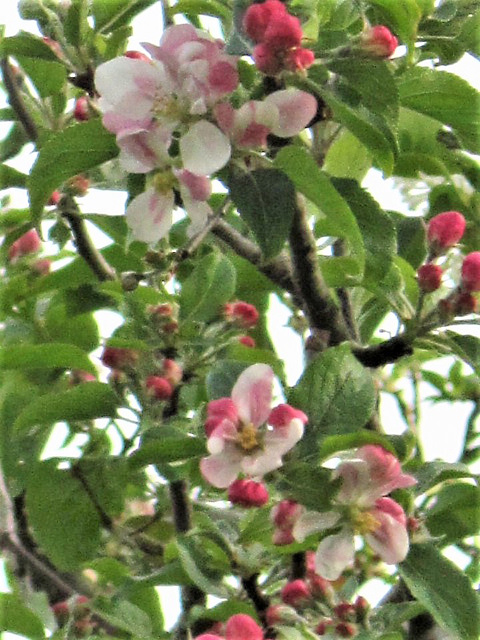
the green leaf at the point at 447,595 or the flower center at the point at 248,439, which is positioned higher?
the flower center at the point at 248,439

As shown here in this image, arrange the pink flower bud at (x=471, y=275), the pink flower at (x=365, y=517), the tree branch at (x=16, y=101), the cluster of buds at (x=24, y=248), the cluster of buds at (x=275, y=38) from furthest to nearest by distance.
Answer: the cluster of buds at (x=24, y=248)
the tree branch at (x=16, y=101)
the pink flower bud at (x=471, y=275)
the pink flower at (x=365, y=517)
the cluster of buds at (x=275, y=38)

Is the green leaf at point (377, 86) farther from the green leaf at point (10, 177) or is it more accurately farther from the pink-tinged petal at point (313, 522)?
the green leaf at point (10, 177)

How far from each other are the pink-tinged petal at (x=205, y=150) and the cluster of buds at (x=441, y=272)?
265 millimetres

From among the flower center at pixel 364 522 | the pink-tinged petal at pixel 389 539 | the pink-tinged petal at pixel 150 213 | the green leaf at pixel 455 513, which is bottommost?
the green leaf at pixel 455 513

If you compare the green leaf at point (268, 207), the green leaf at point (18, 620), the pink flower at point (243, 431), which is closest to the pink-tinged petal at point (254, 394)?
the pink flower at point (243, 431)

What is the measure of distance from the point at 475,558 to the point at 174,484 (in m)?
0.40

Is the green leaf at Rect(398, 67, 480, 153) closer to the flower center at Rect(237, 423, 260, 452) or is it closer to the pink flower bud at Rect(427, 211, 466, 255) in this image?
the pink flower bud at Rect(427, 211, 466, 255)

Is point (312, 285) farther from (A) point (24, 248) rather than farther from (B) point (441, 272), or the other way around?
(A) point (24, 248)

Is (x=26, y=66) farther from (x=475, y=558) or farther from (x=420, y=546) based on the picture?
(x=475, y=558)

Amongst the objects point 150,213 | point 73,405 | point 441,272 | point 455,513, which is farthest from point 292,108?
point 455,513

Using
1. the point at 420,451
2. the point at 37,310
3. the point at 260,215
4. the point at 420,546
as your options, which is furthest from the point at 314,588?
the point at 37,310

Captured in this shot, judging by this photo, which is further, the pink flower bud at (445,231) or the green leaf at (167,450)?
the pink flower bud at (445,231)

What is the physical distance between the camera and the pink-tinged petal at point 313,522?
768 mm

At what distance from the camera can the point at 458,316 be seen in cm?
87
